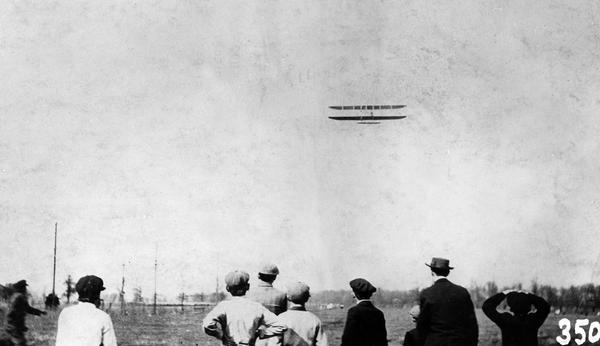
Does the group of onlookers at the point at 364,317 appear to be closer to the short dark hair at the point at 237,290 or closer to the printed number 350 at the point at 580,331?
the short dark hair at the point at 237,290

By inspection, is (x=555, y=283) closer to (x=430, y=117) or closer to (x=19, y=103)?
(x=430, y=117)

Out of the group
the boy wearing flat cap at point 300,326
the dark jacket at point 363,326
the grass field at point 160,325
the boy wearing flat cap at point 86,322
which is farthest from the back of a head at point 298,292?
the grass field at point 160,325

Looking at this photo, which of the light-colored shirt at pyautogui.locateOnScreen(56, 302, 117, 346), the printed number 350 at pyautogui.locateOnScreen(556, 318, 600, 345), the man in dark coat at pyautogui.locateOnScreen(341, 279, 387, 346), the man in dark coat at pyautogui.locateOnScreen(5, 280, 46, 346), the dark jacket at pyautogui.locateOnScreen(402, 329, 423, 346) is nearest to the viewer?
the light-colored shirt at pyautogui.locateOnScreen(56, 302, 117, 346)

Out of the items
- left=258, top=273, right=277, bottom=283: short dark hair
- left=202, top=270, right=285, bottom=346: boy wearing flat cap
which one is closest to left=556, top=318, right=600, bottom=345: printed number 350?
left=258, top=273, right=277, bottom=283: short dark hair

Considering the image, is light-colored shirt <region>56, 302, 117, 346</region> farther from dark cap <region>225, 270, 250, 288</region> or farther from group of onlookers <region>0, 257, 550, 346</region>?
dark cap <region>225, 270, 250, 288</region>

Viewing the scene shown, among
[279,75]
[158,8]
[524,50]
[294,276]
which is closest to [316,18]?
[279,75]

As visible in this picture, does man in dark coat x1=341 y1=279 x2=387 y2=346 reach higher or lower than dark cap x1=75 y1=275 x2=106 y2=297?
lower
